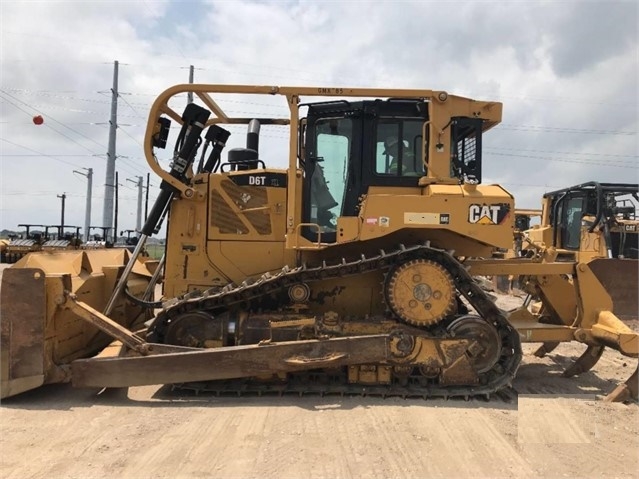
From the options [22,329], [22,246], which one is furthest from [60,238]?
[22,329]

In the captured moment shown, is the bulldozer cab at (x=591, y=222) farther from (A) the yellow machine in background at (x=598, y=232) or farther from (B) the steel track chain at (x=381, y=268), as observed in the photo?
(B) the steel track chain at (x=381, y=268)

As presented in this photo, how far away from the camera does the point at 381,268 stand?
5609 millimetres

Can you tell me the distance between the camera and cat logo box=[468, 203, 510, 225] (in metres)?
5.41

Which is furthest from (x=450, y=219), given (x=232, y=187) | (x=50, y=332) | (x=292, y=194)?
(x=50, y=332)

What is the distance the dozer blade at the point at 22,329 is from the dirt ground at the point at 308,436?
266mm

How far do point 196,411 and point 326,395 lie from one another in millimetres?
1368

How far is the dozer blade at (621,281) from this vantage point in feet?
33.9

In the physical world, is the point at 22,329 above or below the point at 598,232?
below

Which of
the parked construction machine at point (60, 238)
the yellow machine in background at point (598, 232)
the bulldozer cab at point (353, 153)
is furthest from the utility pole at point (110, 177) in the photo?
the bulldozer cab at point (353, 153)

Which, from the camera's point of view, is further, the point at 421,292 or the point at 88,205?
the point at 88,205

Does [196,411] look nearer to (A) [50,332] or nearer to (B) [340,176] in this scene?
(A) [50,332]

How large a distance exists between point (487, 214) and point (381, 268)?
1280mm

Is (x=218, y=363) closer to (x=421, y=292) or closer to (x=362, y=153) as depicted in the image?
(x=421, y=292)

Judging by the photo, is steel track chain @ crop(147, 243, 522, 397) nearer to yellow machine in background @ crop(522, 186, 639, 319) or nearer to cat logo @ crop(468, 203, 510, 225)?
cat logo @ crop(468, 203, 510, 225)
